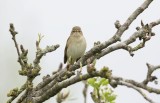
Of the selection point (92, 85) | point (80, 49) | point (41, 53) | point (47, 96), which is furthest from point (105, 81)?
point (80, 49)

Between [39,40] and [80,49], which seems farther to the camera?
[80,49]

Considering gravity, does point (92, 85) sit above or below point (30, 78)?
below

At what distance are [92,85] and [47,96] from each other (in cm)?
38

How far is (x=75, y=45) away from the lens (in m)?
10.2

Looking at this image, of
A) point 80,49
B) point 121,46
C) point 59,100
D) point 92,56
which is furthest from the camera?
point 80,49

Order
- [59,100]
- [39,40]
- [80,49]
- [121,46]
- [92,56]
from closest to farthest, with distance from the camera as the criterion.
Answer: [121,46] → [92,56] → [59,100] → [39,40] → [80,49]

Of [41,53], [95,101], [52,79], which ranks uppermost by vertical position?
[41,53]

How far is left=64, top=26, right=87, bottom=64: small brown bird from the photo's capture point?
380 inches

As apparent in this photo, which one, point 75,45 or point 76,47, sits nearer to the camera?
point 76,47

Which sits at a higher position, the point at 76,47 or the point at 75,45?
the point at 75,45

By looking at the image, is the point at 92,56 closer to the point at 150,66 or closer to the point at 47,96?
the point at 47,96

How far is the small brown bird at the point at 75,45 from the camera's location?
966 cm

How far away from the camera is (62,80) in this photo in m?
4.21

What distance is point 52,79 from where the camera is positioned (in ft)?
14.6
